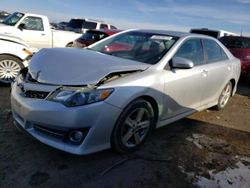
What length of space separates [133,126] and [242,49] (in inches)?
282

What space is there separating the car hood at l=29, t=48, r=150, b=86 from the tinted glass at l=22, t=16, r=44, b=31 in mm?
6531

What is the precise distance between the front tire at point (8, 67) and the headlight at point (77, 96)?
10.8 ft

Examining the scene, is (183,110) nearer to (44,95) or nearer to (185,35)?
(185,35)

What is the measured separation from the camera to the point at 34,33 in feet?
32.6

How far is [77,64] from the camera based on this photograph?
3344 millimetres

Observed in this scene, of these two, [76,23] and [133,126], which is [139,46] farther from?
[76,23]

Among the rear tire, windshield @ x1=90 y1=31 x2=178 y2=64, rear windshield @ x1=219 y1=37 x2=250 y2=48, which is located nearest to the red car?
rear windshield @ x1=219 y1=37 x2=250 y2=48

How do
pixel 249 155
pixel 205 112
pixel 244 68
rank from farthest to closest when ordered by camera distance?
pixel 244 68 < pixel 205 112 < pixel 249 155

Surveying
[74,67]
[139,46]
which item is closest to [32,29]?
[139,46]

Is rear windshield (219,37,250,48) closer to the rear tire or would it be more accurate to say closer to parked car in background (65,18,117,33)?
the rear tire

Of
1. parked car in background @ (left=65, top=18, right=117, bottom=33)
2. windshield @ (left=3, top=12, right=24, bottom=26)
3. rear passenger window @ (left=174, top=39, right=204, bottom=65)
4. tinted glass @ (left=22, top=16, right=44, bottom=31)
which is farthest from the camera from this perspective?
parked car in background @ (left=65, top=18, right=117, bottom=33)

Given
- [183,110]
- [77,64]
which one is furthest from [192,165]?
[77,64]

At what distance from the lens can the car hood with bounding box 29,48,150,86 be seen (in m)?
3.06

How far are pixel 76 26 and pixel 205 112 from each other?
1147cm
